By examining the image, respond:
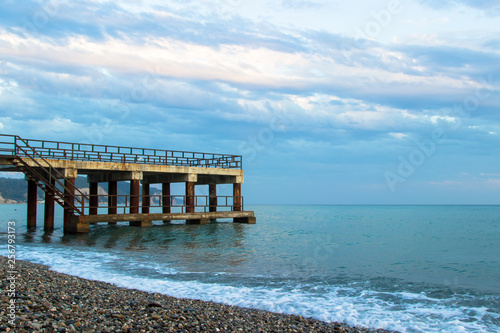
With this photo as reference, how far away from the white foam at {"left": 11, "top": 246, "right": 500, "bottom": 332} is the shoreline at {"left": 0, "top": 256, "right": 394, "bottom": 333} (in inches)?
33.7

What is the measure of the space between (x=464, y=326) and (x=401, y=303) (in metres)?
2.34

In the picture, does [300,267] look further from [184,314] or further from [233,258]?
[184,314]

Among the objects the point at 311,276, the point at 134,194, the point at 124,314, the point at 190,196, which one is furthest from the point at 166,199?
the point at 124,314

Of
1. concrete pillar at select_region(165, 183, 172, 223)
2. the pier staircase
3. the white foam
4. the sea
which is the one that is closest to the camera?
the white foam

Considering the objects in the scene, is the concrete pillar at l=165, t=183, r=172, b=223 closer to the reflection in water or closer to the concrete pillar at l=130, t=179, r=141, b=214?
the concrete pillar at l=130, t=179, r=141, b=214

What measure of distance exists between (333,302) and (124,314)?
6.07m

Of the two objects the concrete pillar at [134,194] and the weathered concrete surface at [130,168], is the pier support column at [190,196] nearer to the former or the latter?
the weathered concrete surface at [130,168]

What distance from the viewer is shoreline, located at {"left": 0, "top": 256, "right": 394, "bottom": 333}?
8048mm

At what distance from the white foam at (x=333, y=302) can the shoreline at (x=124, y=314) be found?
33.7 inches

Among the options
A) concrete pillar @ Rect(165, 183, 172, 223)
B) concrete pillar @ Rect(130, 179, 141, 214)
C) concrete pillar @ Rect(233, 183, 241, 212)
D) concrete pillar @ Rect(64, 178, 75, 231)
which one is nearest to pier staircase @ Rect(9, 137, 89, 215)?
concrete pillar @ Rect(64, 178, 75, 231)

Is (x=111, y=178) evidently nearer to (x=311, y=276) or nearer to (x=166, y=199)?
(x=166, y=199)

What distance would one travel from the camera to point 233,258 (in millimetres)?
21422

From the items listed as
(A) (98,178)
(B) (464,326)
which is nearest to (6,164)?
(A) (98,178)

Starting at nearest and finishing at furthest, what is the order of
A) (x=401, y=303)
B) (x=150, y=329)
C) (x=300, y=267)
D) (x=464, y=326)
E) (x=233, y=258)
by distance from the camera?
(x=150, y=329)
(x=464, y=326)
(x=401, y=303)
(x=300, y=267)
(x=233, y=258)
